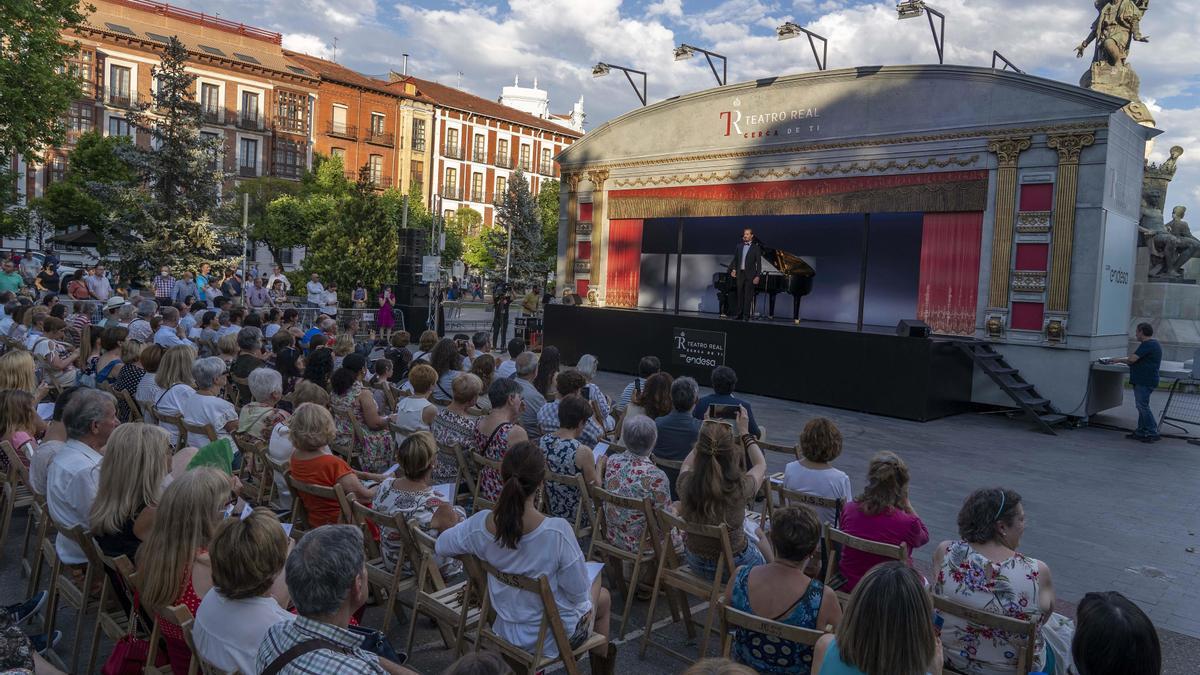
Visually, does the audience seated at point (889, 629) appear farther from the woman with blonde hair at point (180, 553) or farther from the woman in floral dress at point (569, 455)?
the woman in floral dress at point (569, 455)

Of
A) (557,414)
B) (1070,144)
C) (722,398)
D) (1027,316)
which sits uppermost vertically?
(1070,144)

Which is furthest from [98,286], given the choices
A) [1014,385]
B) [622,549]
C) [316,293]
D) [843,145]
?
[1014,385]

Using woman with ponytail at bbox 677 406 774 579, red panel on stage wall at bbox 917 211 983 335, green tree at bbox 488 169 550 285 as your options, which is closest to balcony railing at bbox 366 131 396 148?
green tree at bbox 488 169 550 285

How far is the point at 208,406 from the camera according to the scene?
560cm

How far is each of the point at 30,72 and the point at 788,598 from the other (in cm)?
1965

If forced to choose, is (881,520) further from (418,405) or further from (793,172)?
(793,172)

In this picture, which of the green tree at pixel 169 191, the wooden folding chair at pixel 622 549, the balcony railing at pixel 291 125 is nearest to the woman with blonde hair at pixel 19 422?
the wooden folding chair at pixel 622 549

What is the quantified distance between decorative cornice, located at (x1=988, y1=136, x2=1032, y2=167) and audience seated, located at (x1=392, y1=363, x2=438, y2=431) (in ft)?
34.1

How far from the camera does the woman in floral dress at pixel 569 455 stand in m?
4.72

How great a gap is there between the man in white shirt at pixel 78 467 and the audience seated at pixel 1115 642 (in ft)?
12.3

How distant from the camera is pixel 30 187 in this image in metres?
39.6

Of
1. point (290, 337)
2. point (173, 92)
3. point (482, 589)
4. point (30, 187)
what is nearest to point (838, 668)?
point (482, 589)

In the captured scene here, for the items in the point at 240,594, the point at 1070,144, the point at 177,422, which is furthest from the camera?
the point at 1070,144

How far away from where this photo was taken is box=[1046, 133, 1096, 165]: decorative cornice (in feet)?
38.9
